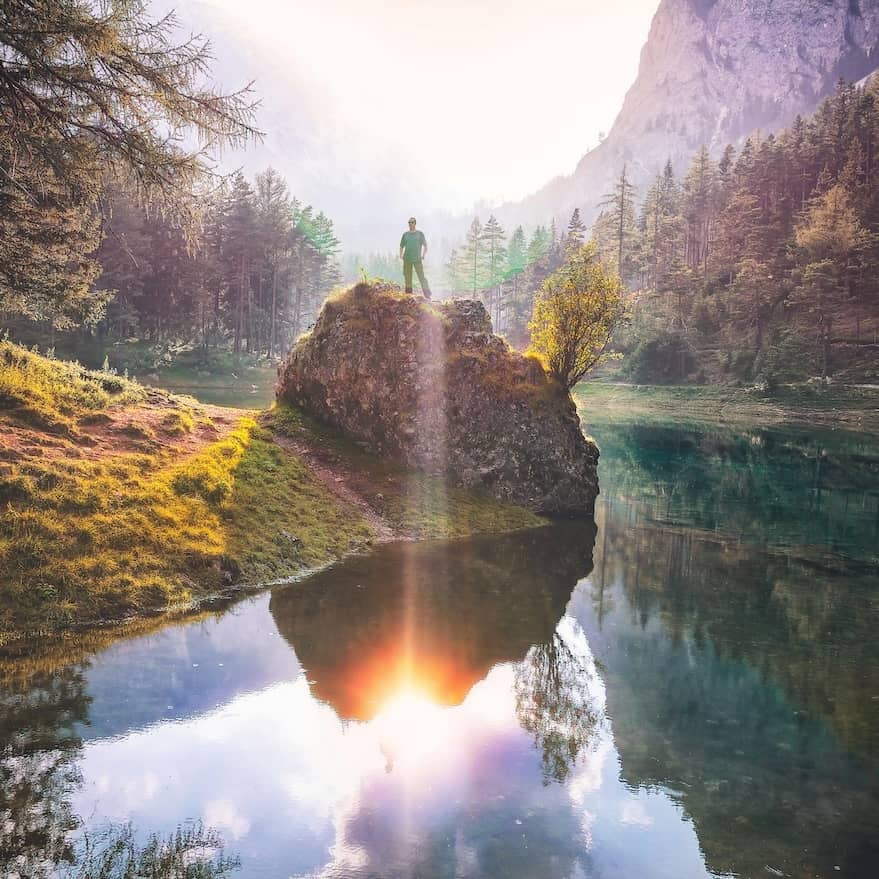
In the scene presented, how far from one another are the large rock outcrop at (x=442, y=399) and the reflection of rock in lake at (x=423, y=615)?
3939mm

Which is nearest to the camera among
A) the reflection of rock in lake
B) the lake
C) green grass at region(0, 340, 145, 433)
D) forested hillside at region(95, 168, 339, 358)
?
the lake

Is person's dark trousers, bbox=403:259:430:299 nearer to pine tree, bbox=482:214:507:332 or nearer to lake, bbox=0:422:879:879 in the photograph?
lake, bbox=0:422:879:879

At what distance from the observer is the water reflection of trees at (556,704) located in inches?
352

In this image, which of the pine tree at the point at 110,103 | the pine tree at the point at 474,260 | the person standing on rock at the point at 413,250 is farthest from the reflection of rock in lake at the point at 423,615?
the pine tree at the point at 474,260

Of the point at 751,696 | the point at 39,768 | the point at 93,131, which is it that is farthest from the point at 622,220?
the point at 39,768

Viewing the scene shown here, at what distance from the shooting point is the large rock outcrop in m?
22.2

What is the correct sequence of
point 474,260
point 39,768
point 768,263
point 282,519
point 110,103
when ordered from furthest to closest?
1. point 474,260
2. point 768,263
3. point 282,519
4. point 110,103
5. point 39,768

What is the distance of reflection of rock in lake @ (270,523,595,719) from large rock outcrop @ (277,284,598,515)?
3.94 meters

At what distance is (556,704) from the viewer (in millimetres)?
10289

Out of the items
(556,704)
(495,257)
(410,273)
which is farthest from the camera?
(495,257)

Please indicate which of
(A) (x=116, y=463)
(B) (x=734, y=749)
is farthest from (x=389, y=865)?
(A) (x=116, y=463)

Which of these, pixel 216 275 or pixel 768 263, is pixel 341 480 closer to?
pixel 216 275

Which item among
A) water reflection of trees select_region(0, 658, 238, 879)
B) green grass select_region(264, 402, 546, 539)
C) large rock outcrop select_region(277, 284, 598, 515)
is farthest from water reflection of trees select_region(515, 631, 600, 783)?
large rock outcrop select_region(277, 284, 598, 515)

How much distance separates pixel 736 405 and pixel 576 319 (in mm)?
44998
